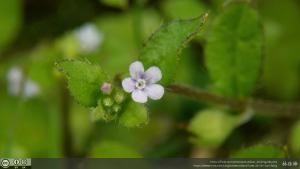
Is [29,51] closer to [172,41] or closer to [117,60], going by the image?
[117,60]

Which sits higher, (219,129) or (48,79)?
(48,79)

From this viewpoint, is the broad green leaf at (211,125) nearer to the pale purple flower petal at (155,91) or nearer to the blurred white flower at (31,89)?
the pale purple flower petal at (155,91)

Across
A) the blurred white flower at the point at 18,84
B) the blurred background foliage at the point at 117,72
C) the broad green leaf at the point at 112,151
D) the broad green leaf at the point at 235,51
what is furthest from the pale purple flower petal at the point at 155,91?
the blurred white flower at the point at 18,84

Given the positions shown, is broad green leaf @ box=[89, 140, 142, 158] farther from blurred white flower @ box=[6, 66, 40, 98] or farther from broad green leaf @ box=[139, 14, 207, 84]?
broad green leaf @ box=[139, 14, 207, 84]

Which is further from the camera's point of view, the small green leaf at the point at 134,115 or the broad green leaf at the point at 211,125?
the broad green leaf at the point at 211,125

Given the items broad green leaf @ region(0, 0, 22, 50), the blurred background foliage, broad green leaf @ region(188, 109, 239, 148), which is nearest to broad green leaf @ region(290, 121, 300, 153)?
the blurred background foliage

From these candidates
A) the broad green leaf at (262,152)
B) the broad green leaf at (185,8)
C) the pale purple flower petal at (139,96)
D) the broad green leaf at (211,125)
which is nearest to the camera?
the pale purple flower petal at (139,96)

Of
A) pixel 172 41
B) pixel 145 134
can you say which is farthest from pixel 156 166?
pixel 172 41
